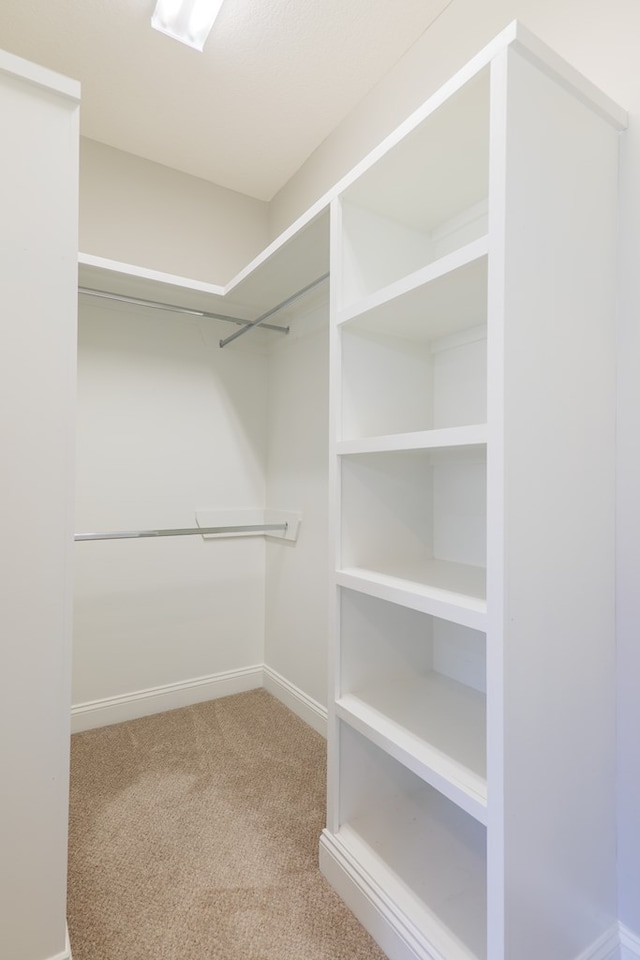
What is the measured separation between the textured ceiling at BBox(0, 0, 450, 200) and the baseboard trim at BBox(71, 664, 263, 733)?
2.63 m

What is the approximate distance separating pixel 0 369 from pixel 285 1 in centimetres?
153

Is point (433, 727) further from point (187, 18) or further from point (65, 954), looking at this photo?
point (187, 18)

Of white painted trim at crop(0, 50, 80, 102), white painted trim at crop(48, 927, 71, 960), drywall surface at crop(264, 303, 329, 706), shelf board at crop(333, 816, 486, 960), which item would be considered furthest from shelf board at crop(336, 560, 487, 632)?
white painted trim at crop(0, 50, 80, 102)

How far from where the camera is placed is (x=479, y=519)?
1.47 metres

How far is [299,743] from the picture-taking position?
6.81 ft

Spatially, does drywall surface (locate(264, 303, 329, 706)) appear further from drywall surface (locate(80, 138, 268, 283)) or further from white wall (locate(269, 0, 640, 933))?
white wall (locate(269, 0, 640, 933))

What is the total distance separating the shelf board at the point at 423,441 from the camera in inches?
37.7

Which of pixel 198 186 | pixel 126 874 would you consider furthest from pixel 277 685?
pixel 198 186

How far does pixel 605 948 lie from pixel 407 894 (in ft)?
1.45

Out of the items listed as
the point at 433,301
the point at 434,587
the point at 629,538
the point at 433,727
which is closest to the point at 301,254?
the point at 433,301

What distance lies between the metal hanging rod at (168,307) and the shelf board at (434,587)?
59.4 inches

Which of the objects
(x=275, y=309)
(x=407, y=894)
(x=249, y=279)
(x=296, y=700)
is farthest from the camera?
(x=296, y=700)

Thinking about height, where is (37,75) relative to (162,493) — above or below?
above

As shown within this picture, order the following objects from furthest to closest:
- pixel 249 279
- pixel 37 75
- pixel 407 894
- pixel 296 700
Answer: pixel 296 700, pixel 249 279, pixel 407 894, pixel 37 75
